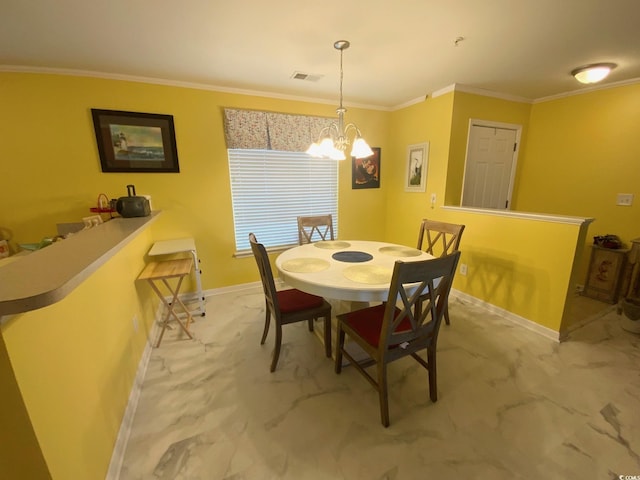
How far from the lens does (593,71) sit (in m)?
2.27

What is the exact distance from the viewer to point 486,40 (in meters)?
1.87

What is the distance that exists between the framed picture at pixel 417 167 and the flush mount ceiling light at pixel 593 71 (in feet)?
4.50

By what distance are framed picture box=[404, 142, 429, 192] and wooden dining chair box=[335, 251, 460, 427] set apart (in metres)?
2.07

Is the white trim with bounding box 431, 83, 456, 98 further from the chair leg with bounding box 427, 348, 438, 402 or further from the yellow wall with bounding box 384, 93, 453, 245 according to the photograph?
the chair leg with bounding box 427, 348, 438, 402

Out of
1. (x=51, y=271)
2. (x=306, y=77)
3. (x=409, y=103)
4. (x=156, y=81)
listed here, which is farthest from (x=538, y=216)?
(x=156, y=81)

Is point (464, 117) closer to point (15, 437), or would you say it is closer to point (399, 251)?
point (399, 251)

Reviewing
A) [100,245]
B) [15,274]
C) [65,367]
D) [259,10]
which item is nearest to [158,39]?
[259,10]

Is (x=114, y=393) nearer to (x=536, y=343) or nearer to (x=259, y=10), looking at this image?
(x=259, y=10)

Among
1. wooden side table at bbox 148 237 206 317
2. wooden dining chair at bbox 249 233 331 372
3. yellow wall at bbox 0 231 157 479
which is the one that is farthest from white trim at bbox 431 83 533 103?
yellow wall at bbox 0 231 157 479

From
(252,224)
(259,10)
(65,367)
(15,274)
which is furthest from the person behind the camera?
(252,224)

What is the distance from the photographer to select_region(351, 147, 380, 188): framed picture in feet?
11.9

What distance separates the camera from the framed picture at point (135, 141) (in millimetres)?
2434

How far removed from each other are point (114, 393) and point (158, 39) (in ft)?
7.48

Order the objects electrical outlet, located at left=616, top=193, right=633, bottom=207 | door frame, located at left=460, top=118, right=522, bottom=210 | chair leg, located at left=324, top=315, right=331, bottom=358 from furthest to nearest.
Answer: door frame, located at left=460, top=118, right=522, bottom=210
electrical outlet, located at left=616, top=193, right=633, bottom=207
chair leg, located at left=324, top=315, right=331, bottom=358
